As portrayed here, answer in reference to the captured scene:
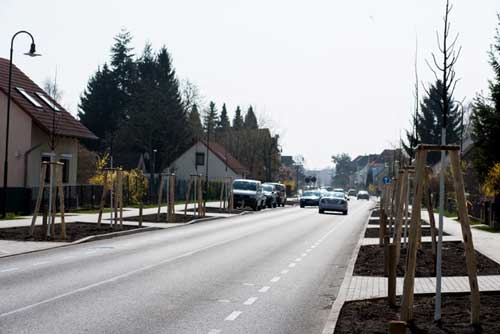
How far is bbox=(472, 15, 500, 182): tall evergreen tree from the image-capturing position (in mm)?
31281

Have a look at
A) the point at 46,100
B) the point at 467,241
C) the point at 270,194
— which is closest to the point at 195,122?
the point at 270,194

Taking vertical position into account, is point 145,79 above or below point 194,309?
above

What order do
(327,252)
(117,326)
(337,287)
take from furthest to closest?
(327,252), (337,287), (117,326)

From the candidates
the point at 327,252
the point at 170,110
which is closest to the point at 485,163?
the point at 327,252

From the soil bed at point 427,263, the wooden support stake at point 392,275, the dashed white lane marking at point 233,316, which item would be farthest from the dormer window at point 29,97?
the wooden support stake at point 392,275

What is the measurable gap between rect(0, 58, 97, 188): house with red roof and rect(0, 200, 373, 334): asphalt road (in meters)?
19.0

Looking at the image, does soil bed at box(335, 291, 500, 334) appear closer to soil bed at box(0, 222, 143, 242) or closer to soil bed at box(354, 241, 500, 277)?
soil bed at box(354, 241, 500, 277)

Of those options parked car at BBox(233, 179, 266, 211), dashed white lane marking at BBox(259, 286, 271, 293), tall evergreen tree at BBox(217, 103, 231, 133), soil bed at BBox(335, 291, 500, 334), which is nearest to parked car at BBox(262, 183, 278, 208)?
parked car at BBox(233, 179, 266, 211)

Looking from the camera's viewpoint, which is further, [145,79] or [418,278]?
[145,79]

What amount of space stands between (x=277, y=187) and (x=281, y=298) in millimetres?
56440

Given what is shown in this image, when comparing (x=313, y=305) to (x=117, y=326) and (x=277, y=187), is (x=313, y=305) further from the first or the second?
(x=277, y=187)

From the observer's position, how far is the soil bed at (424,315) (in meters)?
8.58

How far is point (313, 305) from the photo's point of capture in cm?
1105

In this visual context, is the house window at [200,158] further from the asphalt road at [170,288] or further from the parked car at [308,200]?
the asphalt road at [170,288]
